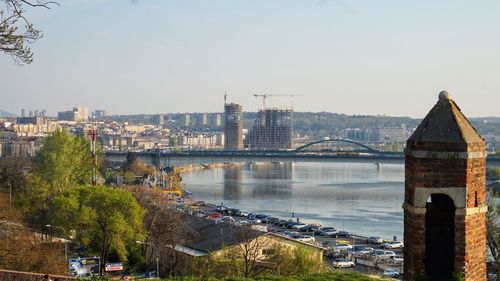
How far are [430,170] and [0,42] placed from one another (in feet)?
19.3

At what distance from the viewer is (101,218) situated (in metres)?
23.6

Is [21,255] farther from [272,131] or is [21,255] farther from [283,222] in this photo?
[272,131]

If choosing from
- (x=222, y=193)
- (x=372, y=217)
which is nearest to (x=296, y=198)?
(x=222, y=193)

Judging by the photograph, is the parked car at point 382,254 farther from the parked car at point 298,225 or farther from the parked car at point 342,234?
the parked car at point 298,225

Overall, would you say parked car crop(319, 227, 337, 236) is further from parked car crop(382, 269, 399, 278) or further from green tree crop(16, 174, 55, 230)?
green tree crop(16, 174, 55, 230)

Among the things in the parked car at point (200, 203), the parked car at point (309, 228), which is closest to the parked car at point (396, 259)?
the parked car at point (309, 228)

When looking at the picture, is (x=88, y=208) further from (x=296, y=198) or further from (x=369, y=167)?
(x=369, y=167)

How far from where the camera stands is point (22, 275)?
8.15 meters

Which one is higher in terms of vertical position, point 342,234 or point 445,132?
point 445,132

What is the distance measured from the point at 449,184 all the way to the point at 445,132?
486 millimetres

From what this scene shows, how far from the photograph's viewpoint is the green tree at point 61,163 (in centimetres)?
3722

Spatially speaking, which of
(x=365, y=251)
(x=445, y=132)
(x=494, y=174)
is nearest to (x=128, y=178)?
(x=365, y=251)

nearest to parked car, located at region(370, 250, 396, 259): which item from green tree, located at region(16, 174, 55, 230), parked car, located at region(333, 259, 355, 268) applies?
parked car, located at region(333, 259, 355, 268)

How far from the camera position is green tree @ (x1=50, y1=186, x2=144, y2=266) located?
23.5 m
